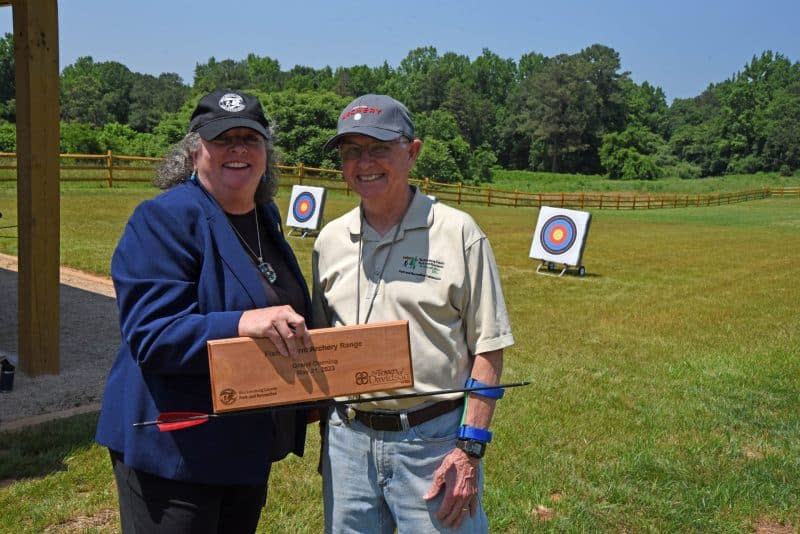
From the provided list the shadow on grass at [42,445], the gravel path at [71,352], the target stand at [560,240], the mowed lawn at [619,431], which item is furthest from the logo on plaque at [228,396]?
the target stand at [560,240]

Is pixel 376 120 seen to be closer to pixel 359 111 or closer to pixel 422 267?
pixel 359 111

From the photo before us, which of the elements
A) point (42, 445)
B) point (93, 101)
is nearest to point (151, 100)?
point (93, 101)

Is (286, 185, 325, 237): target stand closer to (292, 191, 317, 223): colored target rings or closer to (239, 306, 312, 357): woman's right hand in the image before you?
(292, 191, 317, 223): colored target rings

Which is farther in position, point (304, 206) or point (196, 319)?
point (304, 206)

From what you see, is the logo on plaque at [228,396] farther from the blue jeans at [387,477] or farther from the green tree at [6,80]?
the green tree at [6,80]

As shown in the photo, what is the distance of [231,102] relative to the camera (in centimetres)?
197

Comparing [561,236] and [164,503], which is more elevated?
[164,503]

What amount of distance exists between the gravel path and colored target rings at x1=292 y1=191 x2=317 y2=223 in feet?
19.3

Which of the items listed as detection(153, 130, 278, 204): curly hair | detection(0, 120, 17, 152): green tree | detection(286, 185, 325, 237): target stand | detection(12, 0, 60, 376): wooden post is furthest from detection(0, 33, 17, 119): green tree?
detection(153, 130, 278, 204): curly hair

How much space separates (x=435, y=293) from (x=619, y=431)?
130 inches

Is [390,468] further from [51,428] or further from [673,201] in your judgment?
[673,201]

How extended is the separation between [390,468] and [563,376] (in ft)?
14.5

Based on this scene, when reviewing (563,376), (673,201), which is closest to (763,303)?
(563,376)

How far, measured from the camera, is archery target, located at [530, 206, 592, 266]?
1255 centimetres
